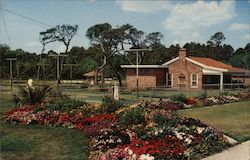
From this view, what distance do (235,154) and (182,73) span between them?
29.3m

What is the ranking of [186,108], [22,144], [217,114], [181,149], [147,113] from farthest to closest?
1. [186,108]
2. [217,114]
3. [147,113]
4. [22,144]
5. [181,149]

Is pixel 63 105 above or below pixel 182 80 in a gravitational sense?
below

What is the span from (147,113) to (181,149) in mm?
3704

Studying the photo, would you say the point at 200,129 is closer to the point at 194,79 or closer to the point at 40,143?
the point at 40,143

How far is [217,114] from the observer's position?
14602 mm

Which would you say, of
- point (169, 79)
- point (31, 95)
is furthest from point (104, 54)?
point (31, 95)

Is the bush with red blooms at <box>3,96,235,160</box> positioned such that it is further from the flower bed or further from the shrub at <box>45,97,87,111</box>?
the shrub at <box>45,97,87,111</box>

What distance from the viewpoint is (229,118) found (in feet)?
44.3

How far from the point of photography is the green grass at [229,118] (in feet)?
33.3

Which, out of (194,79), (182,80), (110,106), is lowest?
(110,106)

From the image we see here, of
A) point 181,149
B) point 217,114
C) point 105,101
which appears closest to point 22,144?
point 181,149

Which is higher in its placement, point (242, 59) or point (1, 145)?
point (242, 59)

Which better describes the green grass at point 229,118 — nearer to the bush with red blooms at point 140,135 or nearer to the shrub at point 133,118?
the bush with red blooms at point 140,135

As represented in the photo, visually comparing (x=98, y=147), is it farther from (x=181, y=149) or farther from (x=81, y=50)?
(x=81, y=50)
